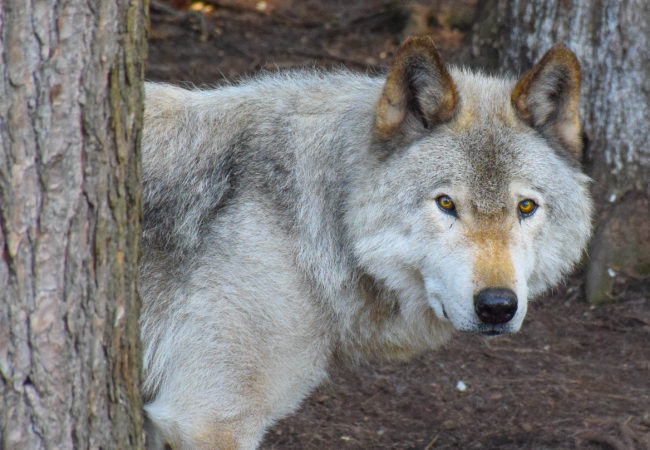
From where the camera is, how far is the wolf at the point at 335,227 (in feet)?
11.1

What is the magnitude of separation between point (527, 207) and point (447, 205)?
14.2 inches

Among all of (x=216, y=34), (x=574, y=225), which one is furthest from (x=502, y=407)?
(x=216, y=34)

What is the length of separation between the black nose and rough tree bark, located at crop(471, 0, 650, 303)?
307 cm

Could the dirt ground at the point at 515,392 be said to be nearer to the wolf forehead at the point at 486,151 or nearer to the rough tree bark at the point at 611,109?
the rough tree bark at the point at 611,109

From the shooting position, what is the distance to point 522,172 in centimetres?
342

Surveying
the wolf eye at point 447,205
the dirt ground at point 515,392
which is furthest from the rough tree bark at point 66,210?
the dirt ground at point 515,392

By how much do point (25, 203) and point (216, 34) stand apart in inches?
301

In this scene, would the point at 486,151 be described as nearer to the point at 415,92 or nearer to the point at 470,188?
the point at 470,188

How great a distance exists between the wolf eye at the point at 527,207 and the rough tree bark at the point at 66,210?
5.53 ft

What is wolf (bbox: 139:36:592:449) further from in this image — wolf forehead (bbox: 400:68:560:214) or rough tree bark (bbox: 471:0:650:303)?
rough tree bark (bbox: 471:0:650:303)

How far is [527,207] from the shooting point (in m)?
3.44

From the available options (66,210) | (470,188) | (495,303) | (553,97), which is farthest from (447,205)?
(66,210)

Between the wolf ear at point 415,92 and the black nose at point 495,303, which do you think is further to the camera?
the wolf ear at point 415,92

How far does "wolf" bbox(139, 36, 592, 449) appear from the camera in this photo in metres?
3.37
